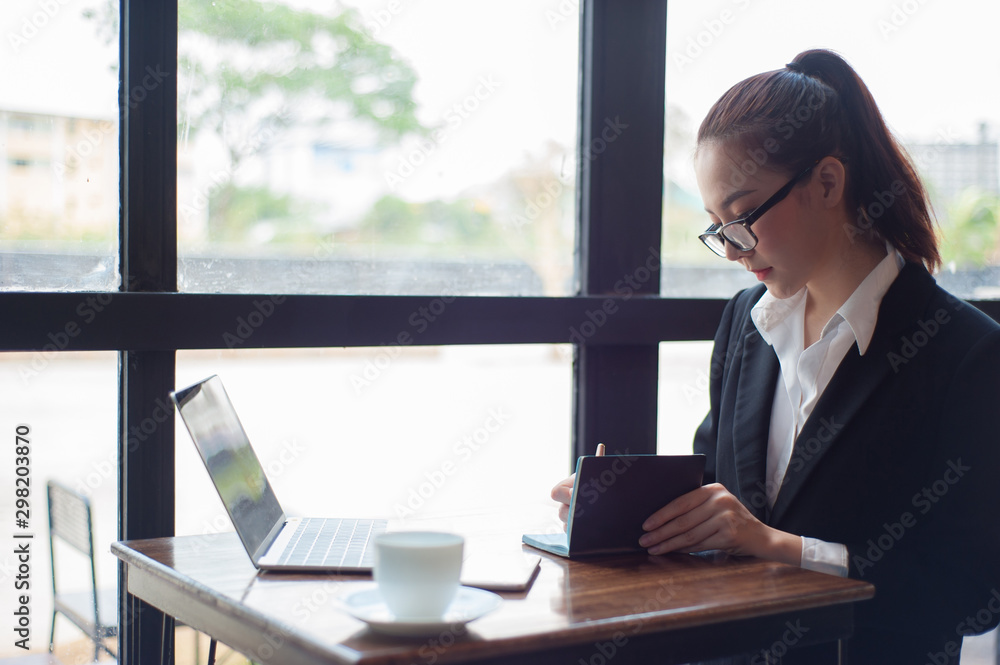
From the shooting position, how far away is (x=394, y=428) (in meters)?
1.91

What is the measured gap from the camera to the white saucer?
892 millimetres

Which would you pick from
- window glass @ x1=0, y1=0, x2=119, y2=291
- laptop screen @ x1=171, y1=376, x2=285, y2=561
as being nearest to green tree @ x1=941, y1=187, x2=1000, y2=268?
laptop screen @ x1=171, y1=376, x2=285, y2=561

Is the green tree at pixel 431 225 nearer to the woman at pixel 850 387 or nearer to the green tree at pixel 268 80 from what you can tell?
the green tree at pixel 268 80

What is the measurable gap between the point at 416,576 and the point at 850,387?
89cm

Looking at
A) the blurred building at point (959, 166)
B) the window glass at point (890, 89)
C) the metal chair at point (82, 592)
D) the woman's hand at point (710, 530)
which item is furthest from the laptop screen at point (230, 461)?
the blurred building at point (959, 166)

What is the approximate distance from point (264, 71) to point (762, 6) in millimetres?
1355

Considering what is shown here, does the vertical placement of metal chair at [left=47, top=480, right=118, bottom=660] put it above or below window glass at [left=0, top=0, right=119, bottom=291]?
below

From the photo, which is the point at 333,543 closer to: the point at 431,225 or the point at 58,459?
the point at 58,459

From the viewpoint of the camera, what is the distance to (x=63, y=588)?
5.30 ft

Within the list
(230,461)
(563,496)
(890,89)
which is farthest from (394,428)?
(890,89)

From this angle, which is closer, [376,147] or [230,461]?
[230,461]

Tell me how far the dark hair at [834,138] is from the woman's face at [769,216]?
16 millimetres

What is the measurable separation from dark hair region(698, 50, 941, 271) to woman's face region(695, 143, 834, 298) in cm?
2

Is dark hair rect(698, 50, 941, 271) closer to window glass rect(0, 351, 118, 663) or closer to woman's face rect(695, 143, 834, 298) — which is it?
woman's face rect(695, 143, 834, 298)
